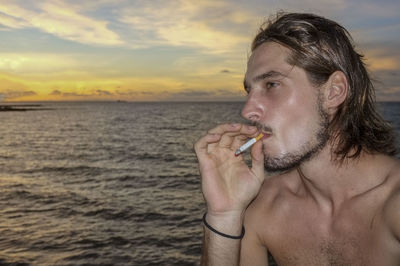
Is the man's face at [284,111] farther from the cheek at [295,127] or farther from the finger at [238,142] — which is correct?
the finger at [238,142]

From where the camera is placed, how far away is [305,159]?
119 inches

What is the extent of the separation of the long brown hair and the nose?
0.41 meters

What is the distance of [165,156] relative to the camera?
2477 cm

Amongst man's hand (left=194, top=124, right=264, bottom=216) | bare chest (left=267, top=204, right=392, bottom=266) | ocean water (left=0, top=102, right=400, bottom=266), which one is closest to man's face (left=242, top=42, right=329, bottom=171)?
man's hand (left=194, top=124, right=264, bottom=216)

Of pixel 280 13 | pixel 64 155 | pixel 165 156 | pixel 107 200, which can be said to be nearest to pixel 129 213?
pixel 107 200

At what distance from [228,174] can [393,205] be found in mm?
1193

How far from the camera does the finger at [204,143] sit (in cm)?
295

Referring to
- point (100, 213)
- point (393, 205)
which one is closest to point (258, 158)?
point (393, 205)

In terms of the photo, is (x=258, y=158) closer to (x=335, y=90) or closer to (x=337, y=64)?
(x=335, y=90)

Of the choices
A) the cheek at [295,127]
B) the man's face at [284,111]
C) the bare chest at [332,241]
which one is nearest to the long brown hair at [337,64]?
the man's face at [284,111]

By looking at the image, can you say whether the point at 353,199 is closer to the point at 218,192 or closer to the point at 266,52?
the point at 218,192

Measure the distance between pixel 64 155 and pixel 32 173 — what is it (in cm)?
677

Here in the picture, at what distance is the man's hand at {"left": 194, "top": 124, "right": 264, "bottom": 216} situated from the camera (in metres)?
2.93

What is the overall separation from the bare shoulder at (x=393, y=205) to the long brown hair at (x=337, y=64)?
1.24ft
